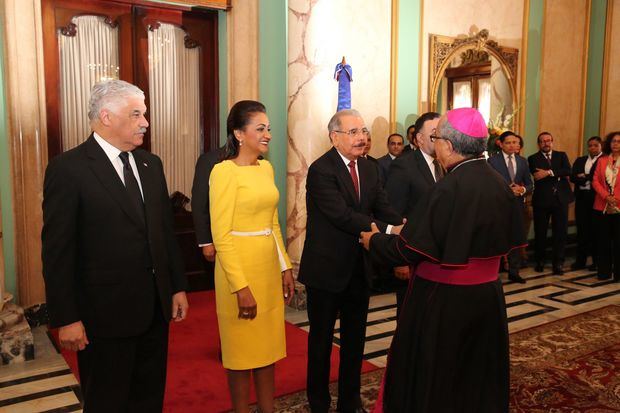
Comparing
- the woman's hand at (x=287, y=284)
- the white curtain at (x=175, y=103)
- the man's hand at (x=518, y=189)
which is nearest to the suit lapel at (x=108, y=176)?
the woman's hand at (x=287, y=284)

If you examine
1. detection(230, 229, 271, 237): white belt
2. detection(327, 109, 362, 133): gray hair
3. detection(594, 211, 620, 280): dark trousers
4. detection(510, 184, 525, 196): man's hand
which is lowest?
detection(594, 211, 620, 280): dark trousers

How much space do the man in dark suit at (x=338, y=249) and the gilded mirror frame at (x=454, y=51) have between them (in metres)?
4.25

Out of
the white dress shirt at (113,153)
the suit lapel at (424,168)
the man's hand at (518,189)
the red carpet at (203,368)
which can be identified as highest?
the white dress shirt at (113,153)

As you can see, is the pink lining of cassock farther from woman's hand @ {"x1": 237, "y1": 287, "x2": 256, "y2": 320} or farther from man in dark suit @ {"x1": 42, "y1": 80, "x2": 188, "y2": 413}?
man in dark suit @ {"x1": 42, "y1": 80, "x2": 188, "y2": 413}

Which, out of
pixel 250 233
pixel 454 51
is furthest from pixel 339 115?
pixel 454 51

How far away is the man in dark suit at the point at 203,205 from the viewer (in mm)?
4074

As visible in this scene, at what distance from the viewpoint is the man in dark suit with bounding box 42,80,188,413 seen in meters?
2.19

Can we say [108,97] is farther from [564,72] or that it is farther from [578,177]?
[564,72]

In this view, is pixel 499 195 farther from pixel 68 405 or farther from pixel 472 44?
pixel 472 44

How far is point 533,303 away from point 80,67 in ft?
16.7

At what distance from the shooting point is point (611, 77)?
9.20 meters

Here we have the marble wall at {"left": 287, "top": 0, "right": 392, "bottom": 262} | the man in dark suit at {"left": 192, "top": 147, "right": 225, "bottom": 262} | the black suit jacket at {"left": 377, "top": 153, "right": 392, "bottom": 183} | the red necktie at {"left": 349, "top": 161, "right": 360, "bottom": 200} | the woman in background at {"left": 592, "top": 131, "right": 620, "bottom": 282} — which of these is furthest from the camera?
the woman in background at {"left": 592, "top": 131, "right": 620, "bottom": 282}

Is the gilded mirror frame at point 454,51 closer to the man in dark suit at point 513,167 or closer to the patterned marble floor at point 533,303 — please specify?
the man in dark suit at point 513,167

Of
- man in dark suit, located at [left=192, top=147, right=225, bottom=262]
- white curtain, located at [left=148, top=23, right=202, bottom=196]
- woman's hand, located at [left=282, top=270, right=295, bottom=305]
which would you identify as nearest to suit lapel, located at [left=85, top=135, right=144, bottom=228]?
woman's hand, located at [left=282, top=270, right=295, bottom=305]
